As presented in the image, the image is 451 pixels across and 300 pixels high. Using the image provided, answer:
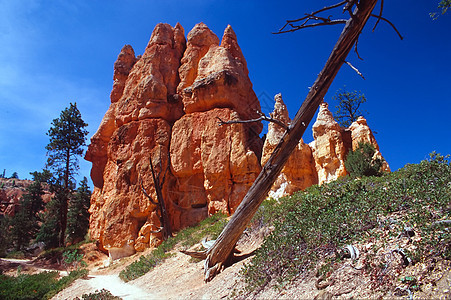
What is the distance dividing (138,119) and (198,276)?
15.6 metres

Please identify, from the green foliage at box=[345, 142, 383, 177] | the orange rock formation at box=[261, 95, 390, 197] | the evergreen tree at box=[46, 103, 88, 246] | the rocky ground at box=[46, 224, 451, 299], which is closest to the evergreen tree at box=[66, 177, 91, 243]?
the evergreen tree at box=[46, 103, 88, 246]

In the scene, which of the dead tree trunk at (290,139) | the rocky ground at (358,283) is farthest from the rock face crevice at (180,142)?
the rocky ground at (358,283)

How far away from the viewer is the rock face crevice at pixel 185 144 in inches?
674

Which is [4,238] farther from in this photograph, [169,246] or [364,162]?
[364,162]

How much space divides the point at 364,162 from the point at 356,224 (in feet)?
21.9

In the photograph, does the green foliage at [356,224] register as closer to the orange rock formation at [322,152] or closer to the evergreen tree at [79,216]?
the orange rock formation at [322,152]

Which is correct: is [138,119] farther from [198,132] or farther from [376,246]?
[376,246]

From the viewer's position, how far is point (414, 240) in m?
4.00

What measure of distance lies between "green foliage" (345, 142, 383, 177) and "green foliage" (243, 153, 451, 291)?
414 centimetres

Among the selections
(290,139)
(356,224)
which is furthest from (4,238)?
(356,224)

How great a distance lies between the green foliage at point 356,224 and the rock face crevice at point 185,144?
706cm

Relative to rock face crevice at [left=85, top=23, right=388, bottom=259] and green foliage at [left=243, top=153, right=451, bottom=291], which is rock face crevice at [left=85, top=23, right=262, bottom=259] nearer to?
rock face crevice at [left=85, top=23, right=388, bottom=259]

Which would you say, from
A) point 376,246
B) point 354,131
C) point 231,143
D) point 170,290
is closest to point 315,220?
point 376,246

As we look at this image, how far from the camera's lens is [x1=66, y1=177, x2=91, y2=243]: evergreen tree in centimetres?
2577
